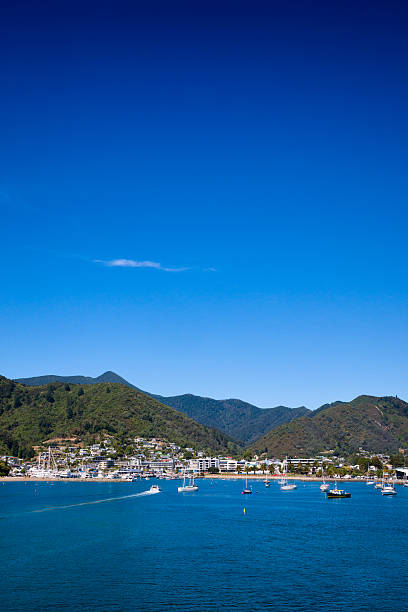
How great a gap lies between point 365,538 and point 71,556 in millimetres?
39515

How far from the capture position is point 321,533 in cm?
→ 7856

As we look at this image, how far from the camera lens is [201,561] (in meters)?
56.4

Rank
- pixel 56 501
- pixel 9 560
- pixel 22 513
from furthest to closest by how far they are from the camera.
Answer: pixel 56 501
pixel 22 513
pixel 9 560

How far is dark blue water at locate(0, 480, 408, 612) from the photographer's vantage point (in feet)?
139

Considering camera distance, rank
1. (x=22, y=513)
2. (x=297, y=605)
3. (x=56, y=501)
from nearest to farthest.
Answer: (x=297, y=605) → (x=22, y=513) → (x=56, y=501)

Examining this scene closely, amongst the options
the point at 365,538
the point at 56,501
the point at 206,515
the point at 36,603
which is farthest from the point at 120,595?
the point at 56,501

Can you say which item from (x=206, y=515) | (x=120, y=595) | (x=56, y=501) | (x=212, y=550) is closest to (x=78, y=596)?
(x=120, y=595)

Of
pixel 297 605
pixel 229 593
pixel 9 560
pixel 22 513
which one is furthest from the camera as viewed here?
pixel 22 513

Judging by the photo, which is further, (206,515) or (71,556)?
(206,515)

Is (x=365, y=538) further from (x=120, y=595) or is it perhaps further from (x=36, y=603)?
(x=36, y=603)

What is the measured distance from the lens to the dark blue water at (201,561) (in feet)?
139

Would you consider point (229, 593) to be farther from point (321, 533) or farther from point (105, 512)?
point (105, 512)

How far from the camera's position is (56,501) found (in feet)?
414

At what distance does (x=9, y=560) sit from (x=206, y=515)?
162 feet
